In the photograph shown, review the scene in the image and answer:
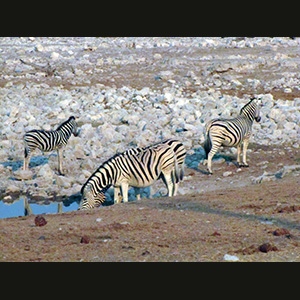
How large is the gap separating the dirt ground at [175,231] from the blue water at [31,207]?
2.38 meters

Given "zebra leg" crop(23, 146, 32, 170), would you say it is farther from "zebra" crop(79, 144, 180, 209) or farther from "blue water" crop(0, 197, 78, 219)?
"zebra" crop(79, 144, 180, 209)

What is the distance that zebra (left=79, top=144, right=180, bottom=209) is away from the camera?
33.8 ft

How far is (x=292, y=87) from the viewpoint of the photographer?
2103 cm

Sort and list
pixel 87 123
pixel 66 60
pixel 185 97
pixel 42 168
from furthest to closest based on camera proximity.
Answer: pixel 66 60, pixel 185 97, pixel 87 123, pixel 42 168

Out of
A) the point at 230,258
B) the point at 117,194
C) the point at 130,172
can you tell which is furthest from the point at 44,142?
the point at 230,258

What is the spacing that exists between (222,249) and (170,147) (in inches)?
182

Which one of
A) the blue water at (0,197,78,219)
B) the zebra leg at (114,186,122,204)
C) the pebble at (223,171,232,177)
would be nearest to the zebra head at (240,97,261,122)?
the pebble at (223,171,232,177)

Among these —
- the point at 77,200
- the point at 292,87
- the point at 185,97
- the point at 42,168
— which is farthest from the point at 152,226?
the point at 292,87

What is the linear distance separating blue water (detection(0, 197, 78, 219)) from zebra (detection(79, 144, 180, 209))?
3.49 ft

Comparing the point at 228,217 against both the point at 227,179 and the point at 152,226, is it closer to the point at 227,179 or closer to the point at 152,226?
the point at 152,226

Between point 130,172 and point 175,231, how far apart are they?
3176 millimetres

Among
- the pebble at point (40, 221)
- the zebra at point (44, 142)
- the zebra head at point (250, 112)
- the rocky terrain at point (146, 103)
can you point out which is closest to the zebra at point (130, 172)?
the rocky terrain at point (146, 103)

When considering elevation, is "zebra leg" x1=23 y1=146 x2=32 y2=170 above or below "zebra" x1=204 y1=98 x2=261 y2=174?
Answer: below

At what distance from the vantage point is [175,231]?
7309 millimetres
